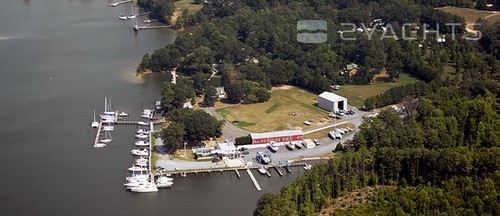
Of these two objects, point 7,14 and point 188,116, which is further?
point 7,14

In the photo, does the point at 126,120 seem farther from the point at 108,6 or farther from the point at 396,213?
the point at 108,6

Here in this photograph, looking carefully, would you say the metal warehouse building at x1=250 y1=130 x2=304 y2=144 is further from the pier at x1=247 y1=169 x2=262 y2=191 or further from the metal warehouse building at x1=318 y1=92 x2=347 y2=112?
the metal warehouse building at x1=318 y1=92 x2=347 y2=112

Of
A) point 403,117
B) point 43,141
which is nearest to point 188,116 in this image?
point 43,141

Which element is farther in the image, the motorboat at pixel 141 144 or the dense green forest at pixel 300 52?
the dense green forest at pixel 300 52

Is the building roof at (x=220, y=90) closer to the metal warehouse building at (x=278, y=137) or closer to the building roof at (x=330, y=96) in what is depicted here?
the building roof at (x=330, y=96)

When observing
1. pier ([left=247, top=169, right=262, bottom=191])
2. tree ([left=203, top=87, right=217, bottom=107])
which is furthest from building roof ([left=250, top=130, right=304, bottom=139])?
tree ([left=203, top=87, right=217, bottom=107])

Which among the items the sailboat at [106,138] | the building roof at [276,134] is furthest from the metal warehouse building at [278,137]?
the sailboat at [106,138]
